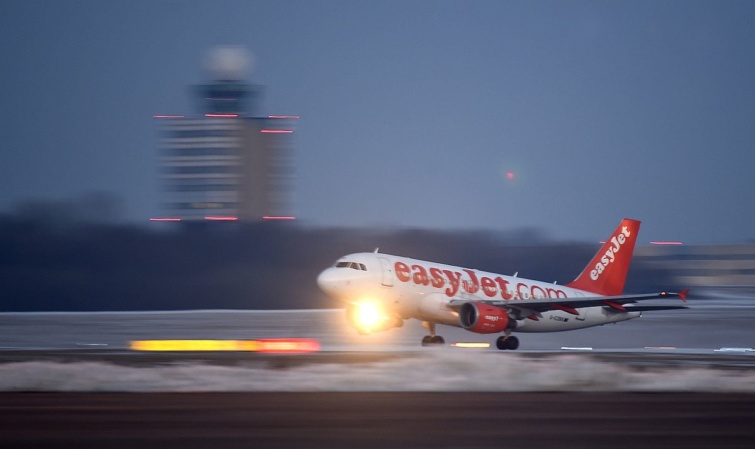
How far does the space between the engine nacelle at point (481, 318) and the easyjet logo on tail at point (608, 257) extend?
7.06m

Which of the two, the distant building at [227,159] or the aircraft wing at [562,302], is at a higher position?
the distant building at [227,159]

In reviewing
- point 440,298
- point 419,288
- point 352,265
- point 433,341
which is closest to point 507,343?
point 433,341

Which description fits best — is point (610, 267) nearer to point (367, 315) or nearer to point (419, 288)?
point (419, 288)

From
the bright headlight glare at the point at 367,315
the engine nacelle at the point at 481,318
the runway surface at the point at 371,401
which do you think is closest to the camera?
the runway surface at the point at 371,401

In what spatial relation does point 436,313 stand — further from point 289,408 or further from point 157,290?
point 157,290

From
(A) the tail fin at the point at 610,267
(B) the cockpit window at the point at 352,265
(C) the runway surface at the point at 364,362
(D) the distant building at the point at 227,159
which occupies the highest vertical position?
(D) the distant building at the point at 227,159

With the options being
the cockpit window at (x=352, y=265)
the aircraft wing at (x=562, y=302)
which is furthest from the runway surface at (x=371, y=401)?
the cockpit window at (x=352, y=265)

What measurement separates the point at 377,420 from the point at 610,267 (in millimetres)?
27231

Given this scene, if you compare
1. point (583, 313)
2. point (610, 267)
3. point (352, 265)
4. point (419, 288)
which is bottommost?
point (419, 288)

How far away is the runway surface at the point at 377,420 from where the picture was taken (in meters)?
10.8

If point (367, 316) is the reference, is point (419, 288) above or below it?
above

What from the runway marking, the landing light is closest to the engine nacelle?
the landing light

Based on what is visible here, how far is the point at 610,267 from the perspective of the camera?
38094mm

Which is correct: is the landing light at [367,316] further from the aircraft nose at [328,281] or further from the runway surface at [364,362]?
the runway surface at [364,362]
